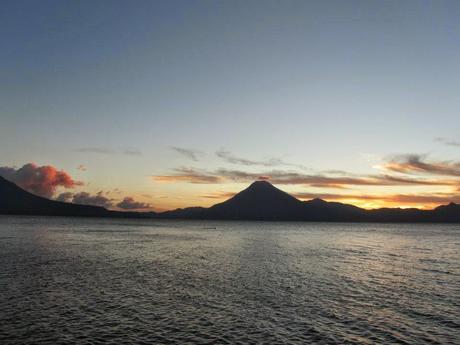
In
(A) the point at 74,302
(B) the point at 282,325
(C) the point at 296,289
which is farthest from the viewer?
(C) the point at 296,289

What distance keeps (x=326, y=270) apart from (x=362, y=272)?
6.48m

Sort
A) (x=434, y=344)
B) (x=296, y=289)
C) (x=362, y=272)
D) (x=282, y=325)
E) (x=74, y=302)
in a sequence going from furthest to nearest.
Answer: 1. (x=362, y=272)
2. (x=296, y=289)
3. (x=74, y=302)
4. (x=282, y=325)
5. (x=434, y=344)

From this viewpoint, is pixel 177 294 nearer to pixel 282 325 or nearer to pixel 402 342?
pixel 282 325

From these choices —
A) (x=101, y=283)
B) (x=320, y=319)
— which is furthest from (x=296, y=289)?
(x=101, y=283)

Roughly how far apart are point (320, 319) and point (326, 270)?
3718cm

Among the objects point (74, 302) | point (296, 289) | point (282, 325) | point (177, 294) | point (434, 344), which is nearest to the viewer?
point (434, 344)

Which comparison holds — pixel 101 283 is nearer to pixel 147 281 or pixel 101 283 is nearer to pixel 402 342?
pixel 147 281

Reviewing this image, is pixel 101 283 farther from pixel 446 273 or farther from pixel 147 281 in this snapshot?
pixel 446 273

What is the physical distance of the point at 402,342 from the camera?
108 feet

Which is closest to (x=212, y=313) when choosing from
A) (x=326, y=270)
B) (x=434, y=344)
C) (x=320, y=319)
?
(x=320, y=319)

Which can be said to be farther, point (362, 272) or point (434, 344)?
point (362, 272)

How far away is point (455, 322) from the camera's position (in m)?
39.4

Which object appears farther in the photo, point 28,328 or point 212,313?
point 212,313

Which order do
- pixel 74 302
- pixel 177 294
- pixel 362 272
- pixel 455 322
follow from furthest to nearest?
pixel 362 272, pixel 177 294, pixel 74 302, pixel 455 322
